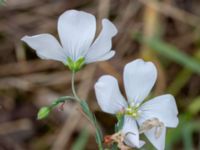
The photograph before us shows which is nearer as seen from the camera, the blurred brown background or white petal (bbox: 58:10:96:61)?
white petal (bbox: 58:10:96:61)

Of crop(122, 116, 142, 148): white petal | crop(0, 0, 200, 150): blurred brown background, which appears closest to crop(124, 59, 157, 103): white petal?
crop(122, 116, 142, 148): white petal

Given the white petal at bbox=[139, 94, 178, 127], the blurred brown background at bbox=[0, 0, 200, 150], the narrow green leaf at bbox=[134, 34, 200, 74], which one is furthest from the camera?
the blurred brown background at bbox=[0, 0, 200, 150]

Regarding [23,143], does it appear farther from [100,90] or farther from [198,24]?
[100,90]

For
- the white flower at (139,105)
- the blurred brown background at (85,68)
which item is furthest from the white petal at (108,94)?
the blurred brown background at (85,68)

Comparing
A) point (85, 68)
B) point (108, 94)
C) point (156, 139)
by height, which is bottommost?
point (85, 68)

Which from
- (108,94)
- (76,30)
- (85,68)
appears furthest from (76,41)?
(85,68)

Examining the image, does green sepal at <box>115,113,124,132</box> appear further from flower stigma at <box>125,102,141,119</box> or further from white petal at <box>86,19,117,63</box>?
white petal at <box>86,19,117,63</box>

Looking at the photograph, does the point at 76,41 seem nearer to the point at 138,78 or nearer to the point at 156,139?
the point at 138,78
